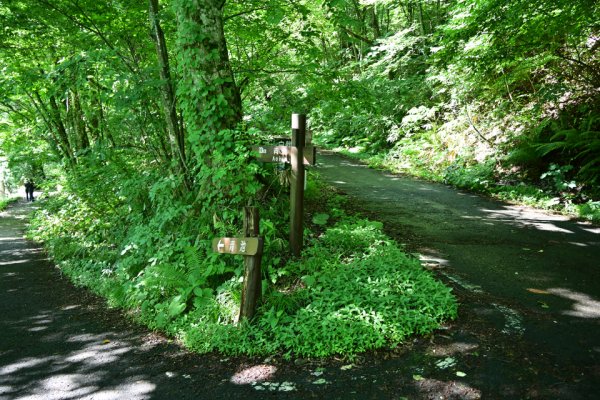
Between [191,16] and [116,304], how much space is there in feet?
15.1

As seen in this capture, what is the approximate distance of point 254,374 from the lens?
4.30m

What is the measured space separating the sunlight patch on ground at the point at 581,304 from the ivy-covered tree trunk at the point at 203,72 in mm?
5017

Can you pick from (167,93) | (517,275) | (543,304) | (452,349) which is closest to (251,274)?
(452,349)

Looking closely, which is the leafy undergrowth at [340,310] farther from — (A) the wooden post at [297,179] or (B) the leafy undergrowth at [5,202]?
(B) the leafy undergrowth at [5,202]

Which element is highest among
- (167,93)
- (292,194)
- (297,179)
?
(167,93)

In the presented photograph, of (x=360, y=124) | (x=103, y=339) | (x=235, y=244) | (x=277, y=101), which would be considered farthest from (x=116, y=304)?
(x=360, y=124)

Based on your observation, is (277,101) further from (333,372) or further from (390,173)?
(390,173)

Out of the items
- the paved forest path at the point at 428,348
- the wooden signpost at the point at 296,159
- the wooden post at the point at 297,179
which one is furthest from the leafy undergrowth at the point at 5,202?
the wooden post at the point at 297,179

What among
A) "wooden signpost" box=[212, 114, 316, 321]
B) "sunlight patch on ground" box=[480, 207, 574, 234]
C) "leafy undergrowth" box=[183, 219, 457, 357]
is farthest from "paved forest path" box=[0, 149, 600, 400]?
"wooden signpost" box=[212, 114, 316, 321]

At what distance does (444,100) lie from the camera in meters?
16.8

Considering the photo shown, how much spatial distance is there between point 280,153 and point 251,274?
1.90m

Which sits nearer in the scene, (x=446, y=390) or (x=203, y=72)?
Answer: (x=446, y=390)

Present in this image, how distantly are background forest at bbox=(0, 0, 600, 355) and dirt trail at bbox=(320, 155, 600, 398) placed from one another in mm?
647

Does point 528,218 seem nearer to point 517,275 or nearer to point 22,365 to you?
point 517,275
